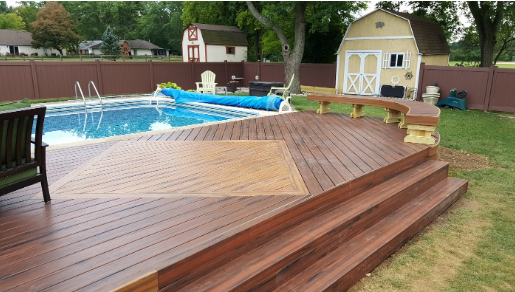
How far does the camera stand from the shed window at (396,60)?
13.6 metres

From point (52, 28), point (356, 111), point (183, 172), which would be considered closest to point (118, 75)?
point (356, 111)

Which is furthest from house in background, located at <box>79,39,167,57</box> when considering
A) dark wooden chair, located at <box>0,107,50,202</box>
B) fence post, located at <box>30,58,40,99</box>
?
dark wooden chair, located at <box>0,107,50,202</box>

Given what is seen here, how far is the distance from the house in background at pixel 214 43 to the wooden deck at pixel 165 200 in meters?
20.0

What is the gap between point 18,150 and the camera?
7.56 feet

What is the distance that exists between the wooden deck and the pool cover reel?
4.04m

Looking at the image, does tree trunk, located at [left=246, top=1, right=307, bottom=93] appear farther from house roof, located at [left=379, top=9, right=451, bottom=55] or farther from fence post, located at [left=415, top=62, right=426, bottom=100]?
fence post, located at [left=415, top=62, right=426, bottom=100]

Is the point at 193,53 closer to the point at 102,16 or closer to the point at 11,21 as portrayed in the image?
the point at 102,16

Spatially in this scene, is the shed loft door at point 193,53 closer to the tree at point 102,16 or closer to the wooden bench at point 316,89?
the wooden bench at point 316,89

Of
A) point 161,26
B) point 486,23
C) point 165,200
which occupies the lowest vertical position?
point 165,200

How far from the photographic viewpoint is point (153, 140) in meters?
4.62

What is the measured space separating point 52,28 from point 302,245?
171 feet

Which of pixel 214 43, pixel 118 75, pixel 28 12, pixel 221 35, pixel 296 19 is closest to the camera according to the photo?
pixel 118 75

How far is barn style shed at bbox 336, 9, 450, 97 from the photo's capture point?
13281 mm

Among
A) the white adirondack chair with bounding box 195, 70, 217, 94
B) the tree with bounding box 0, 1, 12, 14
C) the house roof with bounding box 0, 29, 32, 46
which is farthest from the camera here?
the tree with bounding box 0, 1, 12, 14
